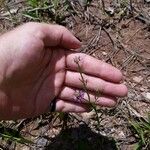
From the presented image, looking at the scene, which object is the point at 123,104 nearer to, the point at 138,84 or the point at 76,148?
the point at 138,84

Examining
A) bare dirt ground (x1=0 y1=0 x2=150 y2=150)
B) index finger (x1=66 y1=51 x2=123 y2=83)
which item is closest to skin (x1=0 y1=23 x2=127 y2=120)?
index finger (x1=66 y1=51 x2=123 y2=83)

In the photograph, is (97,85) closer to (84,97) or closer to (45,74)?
(84,97)

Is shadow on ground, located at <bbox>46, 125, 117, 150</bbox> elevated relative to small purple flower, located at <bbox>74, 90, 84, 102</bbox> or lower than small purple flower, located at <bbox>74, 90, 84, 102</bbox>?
lower

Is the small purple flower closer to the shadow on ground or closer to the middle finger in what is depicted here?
the middle finger

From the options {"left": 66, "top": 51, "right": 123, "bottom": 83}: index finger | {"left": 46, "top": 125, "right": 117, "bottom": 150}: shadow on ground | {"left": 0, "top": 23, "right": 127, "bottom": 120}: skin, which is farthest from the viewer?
{"left": 46, "top": 125, "right": 117, "bottom": 150}: shadow on ground

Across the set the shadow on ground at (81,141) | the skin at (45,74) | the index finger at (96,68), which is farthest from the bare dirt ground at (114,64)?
the index finger at (96,68)

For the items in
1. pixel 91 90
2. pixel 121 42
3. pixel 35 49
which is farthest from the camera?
pixel 121 42

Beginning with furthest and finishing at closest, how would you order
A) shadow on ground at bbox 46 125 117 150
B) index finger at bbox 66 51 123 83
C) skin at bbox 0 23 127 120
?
shadow on ground at bbox 46 125 117 150, index finger at bbox 66 51 123 83, skin at bbox 0 23 127 120

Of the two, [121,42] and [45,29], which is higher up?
[45,29]

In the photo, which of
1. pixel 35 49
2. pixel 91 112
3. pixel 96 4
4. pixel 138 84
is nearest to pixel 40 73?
pixel 35 49
